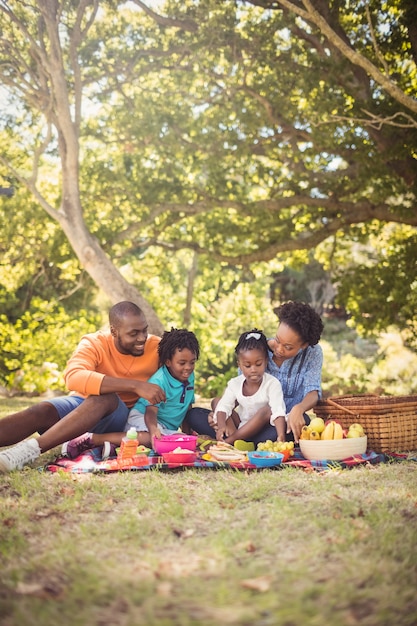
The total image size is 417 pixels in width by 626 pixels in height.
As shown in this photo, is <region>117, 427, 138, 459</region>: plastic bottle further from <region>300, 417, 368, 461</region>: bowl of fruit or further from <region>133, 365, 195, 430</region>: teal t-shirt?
<region>300, 417, 368, 461</region>: bowl of fruit

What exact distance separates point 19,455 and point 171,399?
1.39 m

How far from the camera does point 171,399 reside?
557cm

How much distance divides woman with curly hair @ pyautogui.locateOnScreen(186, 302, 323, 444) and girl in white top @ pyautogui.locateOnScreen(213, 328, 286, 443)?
79mm

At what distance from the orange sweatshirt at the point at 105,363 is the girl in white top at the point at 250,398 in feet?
2.33

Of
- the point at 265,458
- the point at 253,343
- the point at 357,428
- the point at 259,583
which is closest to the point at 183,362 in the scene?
the point at 253,343

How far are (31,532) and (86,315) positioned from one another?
11369 millimetres

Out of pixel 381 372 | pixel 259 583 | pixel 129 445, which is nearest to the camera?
pixel 259 583

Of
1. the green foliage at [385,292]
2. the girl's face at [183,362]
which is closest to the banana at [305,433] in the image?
the girl's face at [183,362]

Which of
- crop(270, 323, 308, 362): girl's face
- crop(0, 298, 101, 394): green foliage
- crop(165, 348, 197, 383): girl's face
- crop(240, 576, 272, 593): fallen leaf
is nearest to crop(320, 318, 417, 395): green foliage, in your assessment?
crop(0, 298, 101, 394): green foliage

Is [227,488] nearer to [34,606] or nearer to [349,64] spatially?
[34,606]

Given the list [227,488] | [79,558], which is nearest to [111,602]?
[79,558]

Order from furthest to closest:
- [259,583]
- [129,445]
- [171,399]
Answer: [171,399] → [129,445] → [259,583]

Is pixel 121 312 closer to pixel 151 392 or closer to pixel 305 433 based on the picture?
pixel 151 392

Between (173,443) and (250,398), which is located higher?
(250,398)
